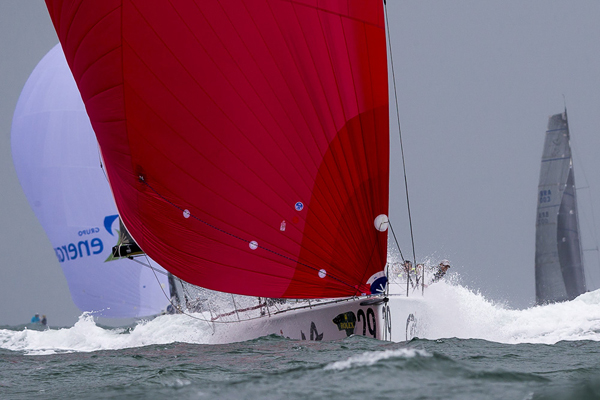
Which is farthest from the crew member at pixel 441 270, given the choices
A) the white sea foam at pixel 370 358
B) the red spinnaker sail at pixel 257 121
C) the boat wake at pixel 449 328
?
the white sea foam at pixel 370 358

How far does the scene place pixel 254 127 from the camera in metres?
6.49

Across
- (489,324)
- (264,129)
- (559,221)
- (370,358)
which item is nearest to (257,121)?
(264,129)

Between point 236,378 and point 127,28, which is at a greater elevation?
point 127,28

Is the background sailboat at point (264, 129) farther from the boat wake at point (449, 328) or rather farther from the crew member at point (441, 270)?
the crew member at point (441, 270)

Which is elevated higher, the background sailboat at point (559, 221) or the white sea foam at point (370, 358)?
the background sailboat at point (559, 221)

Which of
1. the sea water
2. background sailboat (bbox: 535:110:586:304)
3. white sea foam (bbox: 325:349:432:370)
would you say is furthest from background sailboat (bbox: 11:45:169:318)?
white sea foam (bbox: 325:349:432:370)

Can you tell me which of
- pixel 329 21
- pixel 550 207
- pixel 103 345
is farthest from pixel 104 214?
pixel 550 207

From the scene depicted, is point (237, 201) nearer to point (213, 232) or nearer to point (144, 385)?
point (213, 232)

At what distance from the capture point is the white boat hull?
6.22 metres

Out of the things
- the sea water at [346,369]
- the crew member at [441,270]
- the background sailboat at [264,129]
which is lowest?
the sea water at [346,369]

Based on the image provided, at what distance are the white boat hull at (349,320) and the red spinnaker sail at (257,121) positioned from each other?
272 millimetres

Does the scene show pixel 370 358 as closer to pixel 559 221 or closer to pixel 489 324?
pixel 489 324

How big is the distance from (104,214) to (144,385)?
12.1 meters

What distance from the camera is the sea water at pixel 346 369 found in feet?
10.7
